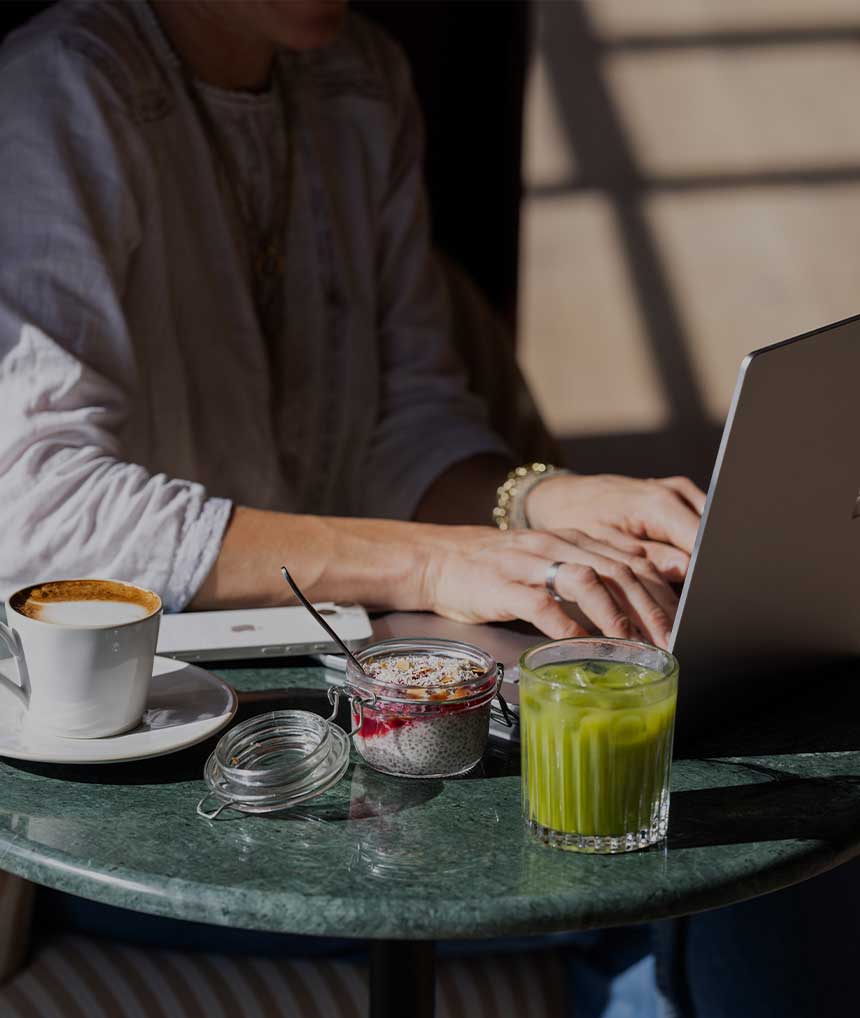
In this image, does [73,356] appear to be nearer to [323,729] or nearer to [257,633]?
[257,633]

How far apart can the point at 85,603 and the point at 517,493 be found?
670mm

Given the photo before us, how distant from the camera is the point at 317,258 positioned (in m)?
1.73

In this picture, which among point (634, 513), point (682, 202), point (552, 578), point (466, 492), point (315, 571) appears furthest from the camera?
point (682, 202)

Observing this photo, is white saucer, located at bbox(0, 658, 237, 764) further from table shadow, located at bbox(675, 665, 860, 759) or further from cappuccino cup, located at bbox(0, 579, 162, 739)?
table shadow, located at bbox(675, 665, 860, 759)

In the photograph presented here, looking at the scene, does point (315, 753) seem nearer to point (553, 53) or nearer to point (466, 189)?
point (466, 189)

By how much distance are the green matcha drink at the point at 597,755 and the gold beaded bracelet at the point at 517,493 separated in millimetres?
679

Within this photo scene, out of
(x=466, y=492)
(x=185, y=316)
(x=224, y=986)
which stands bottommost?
(x=224, y=986)

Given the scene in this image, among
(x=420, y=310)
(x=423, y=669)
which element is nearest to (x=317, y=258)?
(x=420, y=310)

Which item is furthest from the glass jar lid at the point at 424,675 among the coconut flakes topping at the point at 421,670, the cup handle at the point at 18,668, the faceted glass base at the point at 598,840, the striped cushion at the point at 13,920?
the striped cushion at the point at 13,920

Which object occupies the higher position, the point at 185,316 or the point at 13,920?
the point at 185,316

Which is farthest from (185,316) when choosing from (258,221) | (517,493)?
(517,493)

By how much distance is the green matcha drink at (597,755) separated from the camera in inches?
29.7

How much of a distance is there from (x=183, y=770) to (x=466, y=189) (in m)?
1.57

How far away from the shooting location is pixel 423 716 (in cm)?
84
